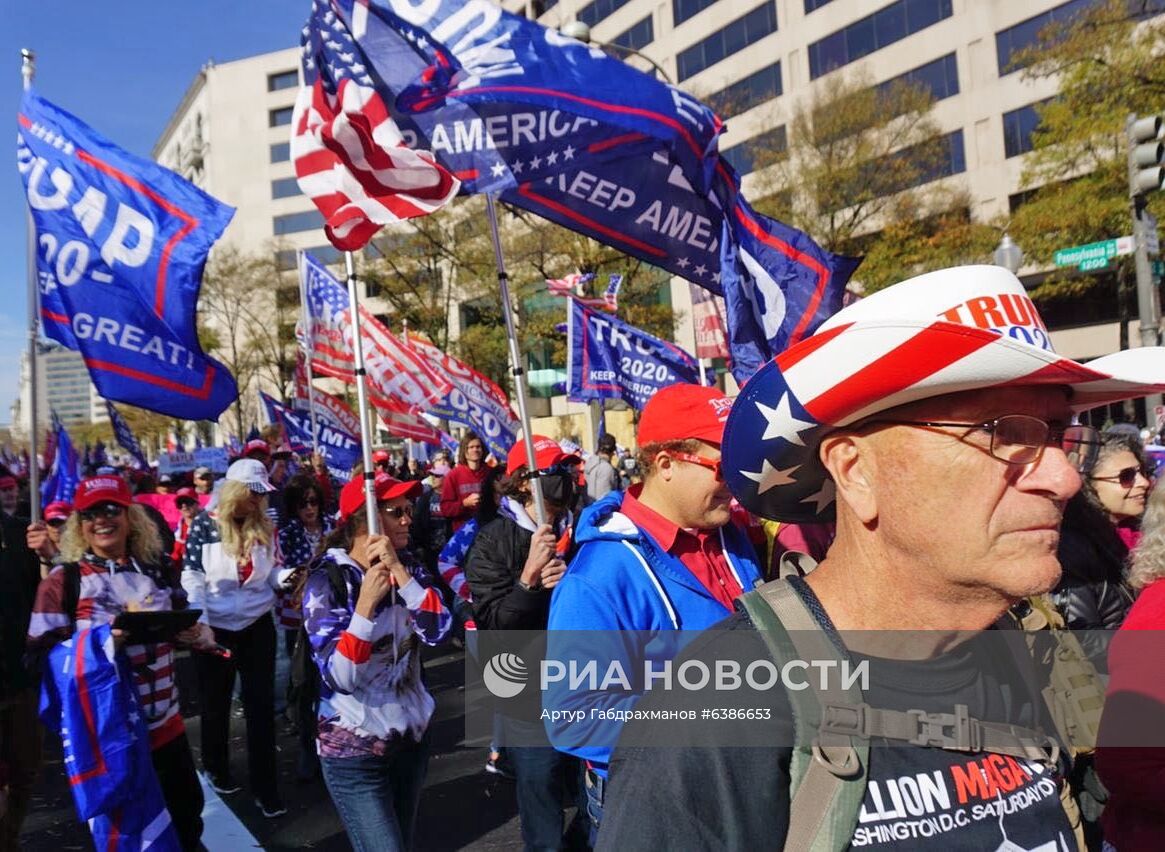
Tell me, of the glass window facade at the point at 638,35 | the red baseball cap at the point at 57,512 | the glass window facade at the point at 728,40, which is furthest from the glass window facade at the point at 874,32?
the red baseball cap at the point at 57,512

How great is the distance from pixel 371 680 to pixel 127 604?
5.42ft

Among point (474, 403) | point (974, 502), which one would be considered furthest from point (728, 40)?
point (974, 502)

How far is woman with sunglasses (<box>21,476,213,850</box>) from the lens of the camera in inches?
154

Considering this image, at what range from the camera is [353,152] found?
162 inches

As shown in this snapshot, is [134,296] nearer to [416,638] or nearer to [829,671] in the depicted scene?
[416,638]

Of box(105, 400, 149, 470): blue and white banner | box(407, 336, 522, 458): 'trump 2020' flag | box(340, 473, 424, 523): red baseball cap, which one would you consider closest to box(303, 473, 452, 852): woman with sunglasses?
box(340, 473, 424, 523): red baseball cap

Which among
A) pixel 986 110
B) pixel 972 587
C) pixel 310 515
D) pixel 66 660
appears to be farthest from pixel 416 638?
pixel 986 110

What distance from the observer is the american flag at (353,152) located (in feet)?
13.4

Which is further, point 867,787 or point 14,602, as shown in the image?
point 14,602

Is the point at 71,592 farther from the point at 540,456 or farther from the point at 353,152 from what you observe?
the point at 540,456

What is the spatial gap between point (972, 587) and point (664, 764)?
57 cm

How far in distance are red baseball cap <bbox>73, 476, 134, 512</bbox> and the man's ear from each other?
12.8ft

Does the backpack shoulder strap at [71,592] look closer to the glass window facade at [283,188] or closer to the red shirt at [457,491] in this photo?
the red shirt at [457,491]

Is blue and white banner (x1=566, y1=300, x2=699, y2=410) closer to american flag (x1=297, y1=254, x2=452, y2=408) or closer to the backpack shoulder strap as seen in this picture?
american flag (x1=297, y1=254, x2=452, y2=408)
